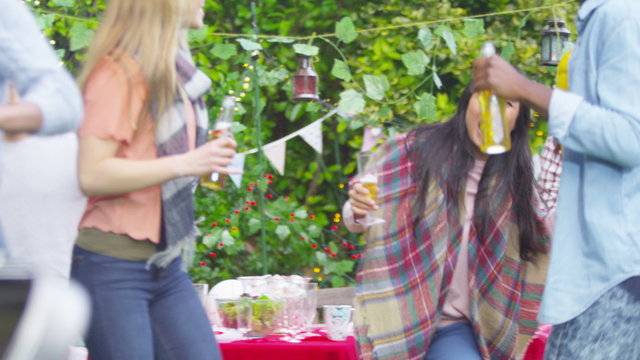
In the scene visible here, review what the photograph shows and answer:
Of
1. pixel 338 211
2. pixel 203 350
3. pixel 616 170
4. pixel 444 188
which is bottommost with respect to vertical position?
pixel 338 211

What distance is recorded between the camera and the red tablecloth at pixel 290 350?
286 centimetres

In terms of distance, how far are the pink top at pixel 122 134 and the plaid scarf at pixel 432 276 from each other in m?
0.80

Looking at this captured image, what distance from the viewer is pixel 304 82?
14.3ft

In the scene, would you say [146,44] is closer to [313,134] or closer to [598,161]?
[598,161]

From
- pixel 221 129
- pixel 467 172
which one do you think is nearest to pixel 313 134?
pixel 467 172

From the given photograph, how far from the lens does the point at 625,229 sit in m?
1.89

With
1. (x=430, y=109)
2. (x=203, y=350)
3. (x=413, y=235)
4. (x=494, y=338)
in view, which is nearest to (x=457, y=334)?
(x=494, y=338)

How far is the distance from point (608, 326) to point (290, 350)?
121 cm

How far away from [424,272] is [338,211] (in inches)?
Result: 119

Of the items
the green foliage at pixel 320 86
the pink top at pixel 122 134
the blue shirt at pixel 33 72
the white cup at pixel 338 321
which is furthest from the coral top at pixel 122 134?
the green foliage at pixel 320 86

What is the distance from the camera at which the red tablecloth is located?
2861mm

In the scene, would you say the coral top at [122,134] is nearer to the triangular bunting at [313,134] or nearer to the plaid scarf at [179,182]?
the plaid scarf at [179,182]

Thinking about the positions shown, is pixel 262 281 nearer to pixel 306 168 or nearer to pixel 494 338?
pixel 494 338

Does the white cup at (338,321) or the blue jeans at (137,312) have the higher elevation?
the blue jeans at (137,312)
